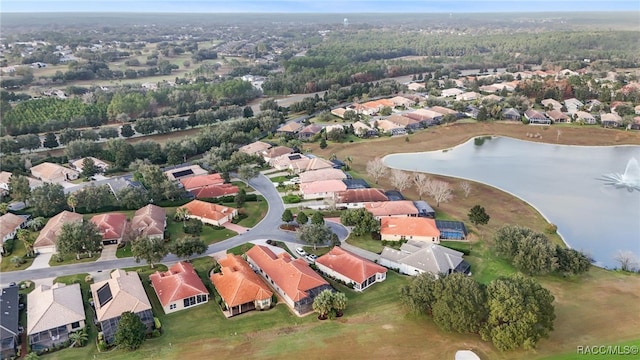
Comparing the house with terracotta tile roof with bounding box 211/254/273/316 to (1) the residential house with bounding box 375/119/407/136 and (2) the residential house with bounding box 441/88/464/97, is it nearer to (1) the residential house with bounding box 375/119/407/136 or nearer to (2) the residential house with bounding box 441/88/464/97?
→ (1) the residential house with bounding box 375/119/407/136

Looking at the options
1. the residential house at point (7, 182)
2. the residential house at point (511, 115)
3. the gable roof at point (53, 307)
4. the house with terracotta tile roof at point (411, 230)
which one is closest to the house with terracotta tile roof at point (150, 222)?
the gable roof at point (53, 307)

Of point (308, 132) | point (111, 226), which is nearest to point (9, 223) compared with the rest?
point (111, 226)

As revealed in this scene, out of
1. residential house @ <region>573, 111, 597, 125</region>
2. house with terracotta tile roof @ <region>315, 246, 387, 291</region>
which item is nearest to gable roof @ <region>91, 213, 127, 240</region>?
house with terracotta tile roof @ <region>315, 246, 387, 291</region>

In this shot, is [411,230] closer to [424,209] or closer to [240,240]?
[424,209]

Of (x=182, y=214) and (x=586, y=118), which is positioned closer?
(x=182, y=214)

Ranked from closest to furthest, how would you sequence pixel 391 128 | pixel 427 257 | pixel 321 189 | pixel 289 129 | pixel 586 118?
pixel 427 257 < pixel 321 189 < pixel 289 129 < pixel 391 128 < pixel 586 118

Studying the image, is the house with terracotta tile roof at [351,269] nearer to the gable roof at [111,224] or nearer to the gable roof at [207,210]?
the gable roof at [207,210]

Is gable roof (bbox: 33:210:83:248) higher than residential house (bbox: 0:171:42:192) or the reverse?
higher
